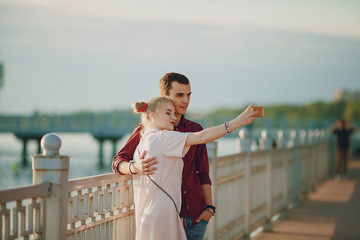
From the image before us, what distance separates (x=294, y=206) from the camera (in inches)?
443

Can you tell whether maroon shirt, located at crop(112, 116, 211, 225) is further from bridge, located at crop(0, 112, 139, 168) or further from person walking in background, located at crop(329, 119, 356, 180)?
bridge, located at crop(0, 112, 139, 168)

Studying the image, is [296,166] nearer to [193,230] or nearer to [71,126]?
[193,230]

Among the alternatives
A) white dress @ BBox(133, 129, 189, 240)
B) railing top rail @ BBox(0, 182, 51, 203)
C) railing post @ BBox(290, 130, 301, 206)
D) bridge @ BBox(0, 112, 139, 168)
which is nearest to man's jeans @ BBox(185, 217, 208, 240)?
white dress @ BBox(133, 129, 189, 240)

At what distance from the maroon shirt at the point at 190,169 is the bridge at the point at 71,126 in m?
42.6

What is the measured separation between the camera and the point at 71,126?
48594 millimetres

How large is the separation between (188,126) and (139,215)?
83 centimetres

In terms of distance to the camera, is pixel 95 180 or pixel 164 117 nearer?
pixel 164 117

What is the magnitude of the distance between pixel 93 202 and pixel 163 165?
1.91 feet

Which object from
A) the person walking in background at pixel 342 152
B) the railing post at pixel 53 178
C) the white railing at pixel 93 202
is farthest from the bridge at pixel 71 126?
the railing post at pixel 53 178

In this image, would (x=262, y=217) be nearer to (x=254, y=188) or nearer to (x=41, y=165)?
(x=254, y=188)

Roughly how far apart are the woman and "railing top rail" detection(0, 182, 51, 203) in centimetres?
61

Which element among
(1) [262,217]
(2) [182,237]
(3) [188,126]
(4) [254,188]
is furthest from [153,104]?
(1) [262,217]

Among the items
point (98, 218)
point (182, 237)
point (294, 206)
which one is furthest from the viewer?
point (294, 206)

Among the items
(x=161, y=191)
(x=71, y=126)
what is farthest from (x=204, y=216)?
(x=71, y=126)
